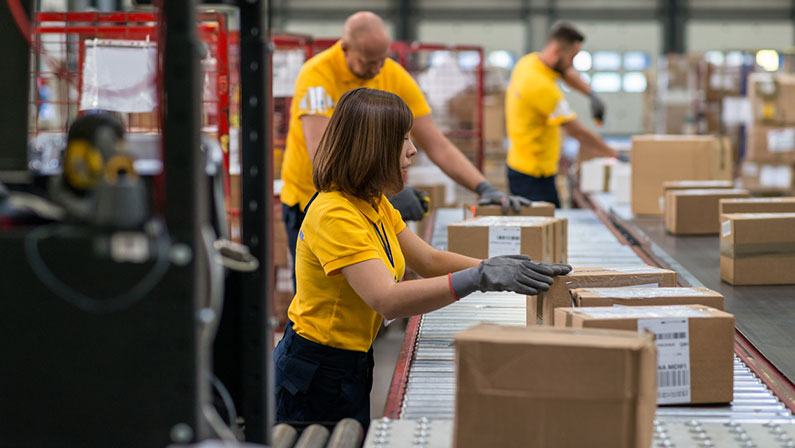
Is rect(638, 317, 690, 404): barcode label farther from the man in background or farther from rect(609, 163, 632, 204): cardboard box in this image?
rect(609, 163, 632, 204): cardboard box

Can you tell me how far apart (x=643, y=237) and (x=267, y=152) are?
3255 mm

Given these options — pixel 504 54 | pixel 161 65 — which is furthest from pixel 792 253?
pixel 504 54

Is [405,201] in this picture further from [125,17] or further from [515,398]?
[515,398]

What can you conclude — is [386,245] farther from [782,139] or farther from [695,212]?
[782,139]

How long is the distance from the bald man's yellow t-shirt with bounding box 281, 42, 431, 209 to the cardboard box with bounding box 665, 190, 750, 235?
5.45 ft

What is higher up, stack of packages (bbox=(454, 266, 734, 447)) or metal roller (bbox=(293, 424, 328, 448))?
stack of packages (bbox=(454, 266, 734, 447))

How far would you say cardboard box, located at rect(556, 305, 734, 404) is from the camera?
1929 millimetres

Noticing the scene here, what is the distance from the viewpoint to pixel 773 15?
1855 centimetres

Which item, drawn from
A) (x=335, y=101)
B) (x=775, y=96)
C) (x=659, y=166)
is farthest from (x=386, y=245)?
(x=775, y=96)

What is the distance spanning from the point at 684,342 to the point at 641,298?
239mm

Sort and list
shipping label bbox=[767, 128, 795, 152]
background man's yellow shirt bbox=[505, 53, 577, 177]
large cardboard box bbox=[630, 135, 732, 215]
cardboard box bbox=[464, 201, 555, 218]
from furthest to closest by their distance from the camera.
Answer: shipping label bbox=[767, 128, 795, 152] < background man's yellow shirt bbox=[505, 53, 577, 177] < large cardboard box bbox=[630, 135, 732, 215] < cardboard box bbox=[464, 201, 555, 218]

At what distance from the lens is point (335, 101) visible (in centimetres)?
396

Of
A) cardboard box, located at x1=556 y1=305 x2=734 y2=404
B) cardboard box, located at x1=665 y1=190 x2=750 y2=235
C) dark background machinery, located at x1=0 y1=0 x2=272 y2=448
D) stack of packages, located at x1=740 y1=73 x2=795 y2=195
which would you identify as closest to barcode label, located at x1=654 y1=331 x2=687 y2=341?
cardboard box, located at x1=556 y1=305 x2=734 y2=404

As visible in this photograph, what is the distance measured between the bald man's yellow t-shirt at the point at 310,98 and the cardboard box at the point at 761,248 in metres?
1.61
